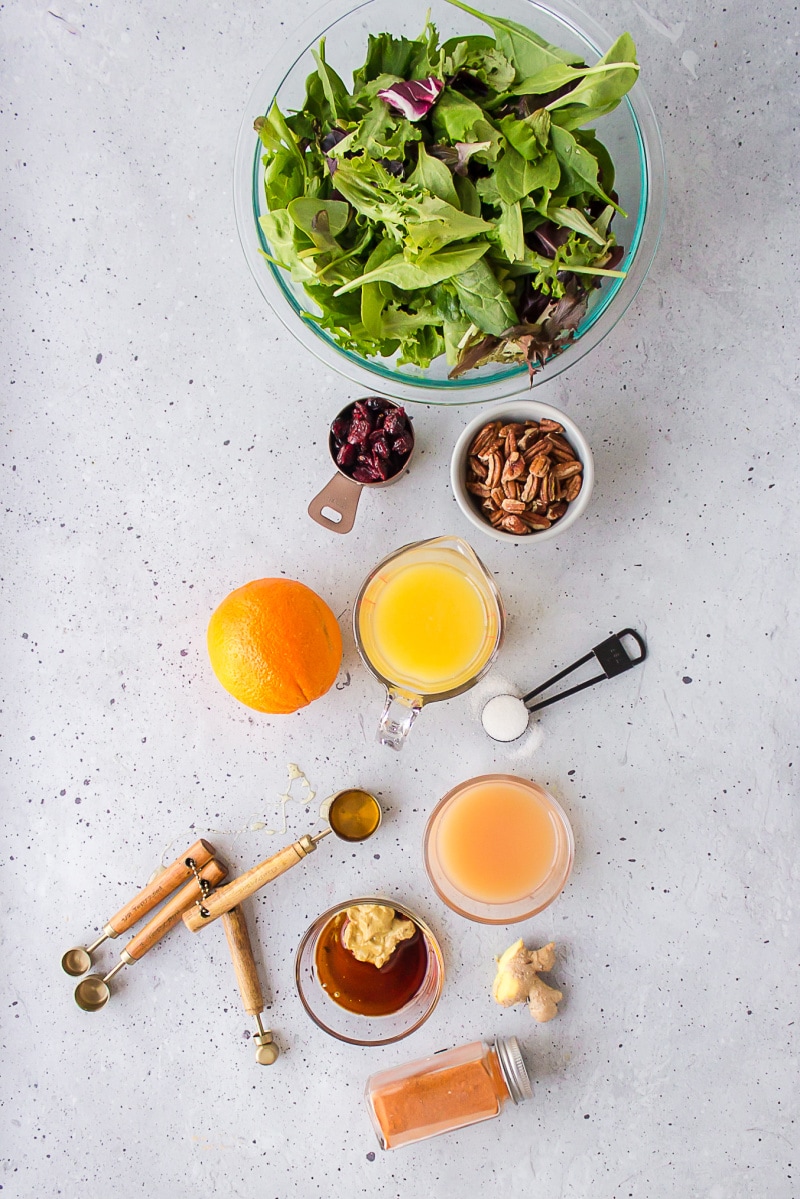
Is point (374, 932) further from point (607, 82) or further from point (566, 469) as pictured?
point (607, 82)

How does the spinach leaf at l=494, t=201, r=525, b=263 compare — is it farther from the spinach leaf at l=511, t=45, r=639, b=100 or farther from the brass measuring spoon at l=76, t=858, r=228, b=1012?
the brass measuring spoon at l=76, t=858, r=228, b=1012

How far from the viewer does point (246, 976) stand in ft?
4.04

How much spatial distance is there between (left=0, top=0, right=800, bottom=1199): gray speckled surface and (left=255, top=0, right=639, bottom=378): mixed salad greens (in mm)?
287

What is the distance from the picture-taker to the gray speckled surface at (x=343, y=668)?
121 cm

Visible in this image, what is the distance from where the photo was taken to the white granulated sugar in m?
1.20

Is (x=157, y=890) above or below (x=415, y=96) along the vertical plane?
below

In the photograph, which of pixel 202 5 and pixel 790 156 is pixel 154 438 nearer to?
pixel 202 5

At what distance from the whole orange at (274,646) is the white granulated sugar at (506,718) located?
0.77 ft

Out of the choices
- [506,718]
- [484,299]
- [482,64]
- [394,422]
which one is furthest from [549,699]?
[482,64]

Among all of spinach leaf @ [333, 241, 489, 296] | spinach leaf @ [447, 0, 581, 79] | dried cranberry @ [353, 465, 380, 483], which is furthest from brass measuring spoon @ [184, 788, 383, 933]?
spinach leaf @ [447, 0, 581, 79]

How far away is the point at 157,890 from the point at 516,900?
20.7 inches

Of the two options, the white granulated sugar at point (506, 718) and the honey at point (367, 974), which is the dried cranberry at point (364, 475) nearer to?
the white granulated sugar at point (506, 718)

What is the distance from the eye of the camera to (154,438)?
4.24 feet

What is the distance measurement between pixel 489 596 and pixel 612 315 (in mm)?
394
